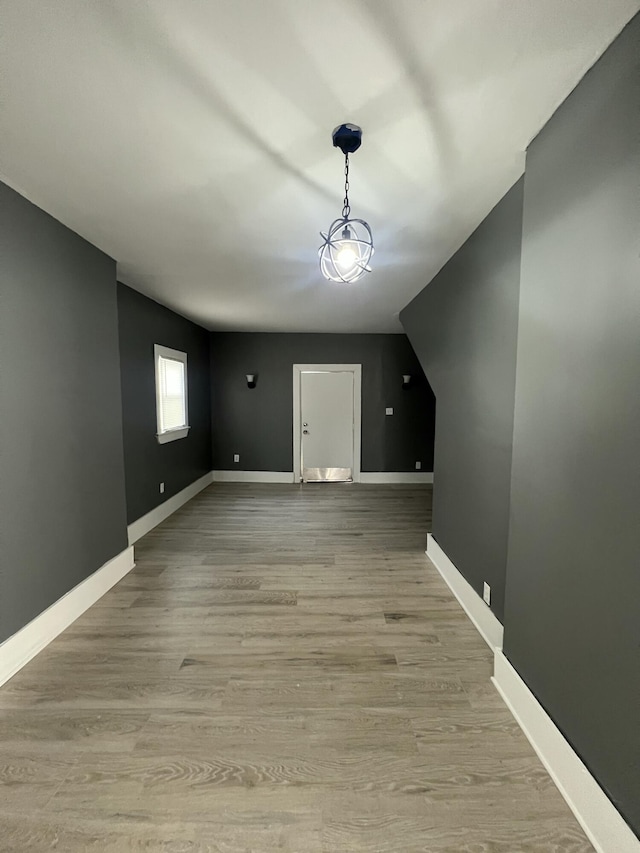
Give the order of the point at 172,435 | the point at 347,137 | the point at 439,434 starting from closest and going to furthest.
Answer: the point at 347,137, the point at 439,434, the point at 172,435

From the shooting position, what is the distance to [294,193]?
1.89 meters

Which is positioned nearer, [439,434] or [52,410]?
[52,410]

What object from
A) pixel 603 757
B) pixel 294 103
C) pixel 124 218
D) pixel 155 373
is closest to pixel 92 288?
pixel 124 218

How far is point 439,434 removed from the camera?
3207 millimetres

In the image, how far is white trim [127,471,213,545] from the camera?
3.73 m

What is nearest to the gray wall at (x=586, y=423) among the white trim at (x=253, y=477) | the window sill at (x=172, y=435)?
the window sill at (x=172, y=435)

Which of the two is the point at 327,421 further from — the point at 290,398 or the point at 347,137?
the point at 347,137

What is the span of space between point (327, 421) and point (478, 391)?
3811 mm

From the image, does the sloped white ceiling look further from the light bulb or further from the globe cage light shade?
the light bulb

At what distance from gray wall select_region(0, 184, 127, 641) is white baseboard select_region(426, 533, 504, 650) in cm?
249

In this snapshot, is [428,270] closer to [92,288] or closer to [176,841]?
[92,288]

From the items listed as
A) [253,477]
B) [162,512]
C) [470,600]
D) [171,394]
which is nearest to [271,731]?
[470,600]

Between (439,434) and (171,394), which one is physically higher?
(171,394)

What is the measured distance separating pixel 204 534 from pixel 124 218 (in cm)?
286
